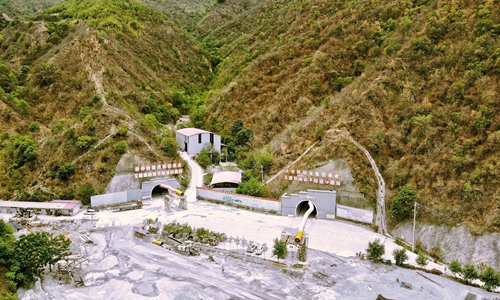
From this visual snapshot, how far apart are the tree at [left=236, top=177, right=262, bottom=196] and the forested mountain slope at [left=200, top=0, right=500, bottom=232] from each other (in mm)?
4914

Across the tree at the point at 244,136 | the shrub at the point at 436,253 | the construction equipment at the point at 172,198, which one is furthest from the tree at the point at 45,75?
the shrub at the point at 436,253

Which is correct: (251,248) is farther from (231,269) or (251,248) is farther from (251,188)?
(251,188)

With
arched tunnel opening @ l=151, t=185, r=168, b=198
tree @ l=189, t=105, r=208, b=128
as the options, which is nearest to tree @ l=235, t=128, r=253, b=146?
tree @ l=189, t=105, r=208, b=128

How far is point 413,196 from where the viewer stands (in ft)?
139

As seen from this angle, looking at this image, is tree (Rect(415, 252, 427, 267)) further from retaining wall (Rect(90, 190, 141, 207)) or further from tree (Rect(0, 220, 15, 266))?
tree (Rect(0, 220, 15, 266))

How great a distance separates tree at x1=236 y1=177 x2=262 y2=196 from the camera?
52.6m

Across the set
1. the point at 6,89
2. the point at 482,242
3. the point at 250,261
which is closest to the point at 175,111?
the point at 6,89

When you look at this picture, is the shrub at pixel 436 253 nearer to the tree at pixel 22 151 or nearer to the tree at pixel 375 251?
the tree at pixel 375 251

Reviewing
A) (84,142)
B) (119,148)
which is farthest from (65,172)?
(119,148)

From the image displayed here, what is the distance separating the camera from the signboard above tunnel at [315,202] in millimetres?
47250

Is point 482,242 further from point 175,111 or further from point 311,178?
point 175,111

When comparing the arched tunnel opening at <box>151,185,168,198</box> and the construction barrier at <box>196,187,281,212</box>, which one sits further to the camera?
the arched tunnel opening at <box>151,185,168,198</box>

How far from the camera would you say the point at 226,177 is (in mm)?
58156

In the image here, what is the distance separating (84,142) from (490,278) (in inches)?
1971
